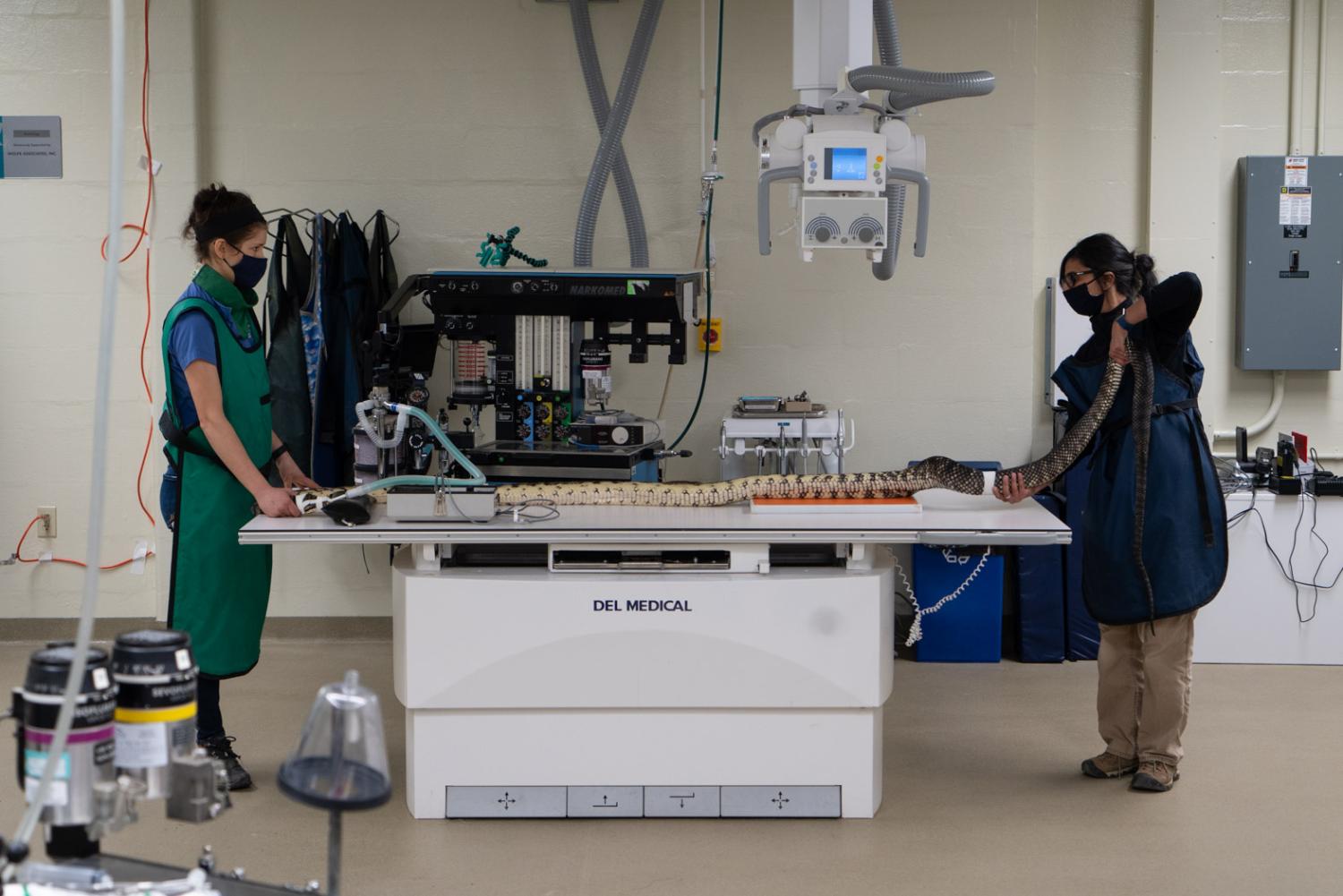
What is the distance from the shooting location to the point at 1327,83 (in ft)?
15.8

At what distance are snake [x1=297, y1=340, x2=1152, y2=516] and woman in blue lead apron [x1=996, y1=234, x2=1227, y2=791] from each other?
1.3 inches

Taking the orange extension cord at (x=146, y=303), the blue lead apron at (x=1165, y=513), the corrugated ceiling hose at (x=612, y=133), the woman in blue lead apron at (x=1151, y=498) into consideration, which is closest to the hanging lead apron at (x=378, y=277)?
the corrugated ceiling hose at (x=612, y=133)

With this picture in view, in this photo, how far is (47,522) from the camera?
4.91m

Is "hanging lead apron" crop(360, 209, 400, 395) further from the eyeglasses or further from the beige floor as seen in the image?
the eyeglasses

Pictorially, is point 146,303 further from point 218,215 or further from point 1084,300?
point 1084,300

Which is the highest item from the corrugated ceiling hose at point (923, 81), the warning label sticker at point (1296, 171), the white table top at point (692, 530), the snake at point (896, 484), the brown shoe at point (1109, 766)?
the warning label sticker at point (1296, 171)

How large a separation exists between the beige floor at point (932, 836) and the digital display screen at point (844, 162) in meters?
1.46

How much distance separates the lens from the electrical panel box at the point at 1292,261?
4719mm

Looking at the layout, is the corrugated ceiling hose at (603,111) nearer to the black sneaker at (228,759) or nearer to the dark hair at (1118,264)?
the dark hair at (1118,264)

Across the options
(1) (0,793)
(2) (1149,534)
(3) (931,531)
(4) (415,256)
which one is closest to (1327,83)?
(2) (1149,534)

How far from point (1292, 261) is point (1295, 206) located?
19cm

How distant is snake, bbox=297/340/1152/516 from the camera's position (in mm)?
3230

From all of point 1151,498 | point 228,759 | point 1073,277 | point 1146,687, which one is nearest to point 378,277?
point 228,759

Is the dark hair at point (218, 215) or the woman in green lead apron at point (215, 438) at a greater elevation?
the dark hair at point (218, 215)
